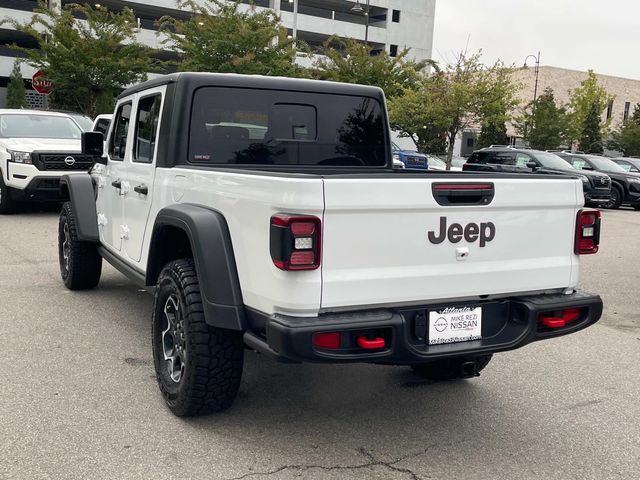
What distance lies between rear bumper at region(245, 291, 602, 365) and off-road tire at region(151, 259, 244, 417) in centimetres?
30

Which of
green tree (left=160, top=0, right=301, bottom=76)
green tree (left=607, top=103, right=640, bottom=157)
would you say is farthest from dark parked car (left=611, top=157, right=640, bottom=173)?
green tree (left=607, top=103, right=640, bottom=157)

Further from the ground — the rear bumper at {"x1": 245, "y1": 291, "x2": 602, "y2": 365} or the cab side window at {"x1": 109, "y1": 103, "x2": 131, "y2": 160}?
the cab side window at {"x1": 109, "y1": 103, "x2": 131, "y2": 160}

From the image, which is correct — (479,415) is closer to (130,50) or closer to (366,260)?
(366,260)

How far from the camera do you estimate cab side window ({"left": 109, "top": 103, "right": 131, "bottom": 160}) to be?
5.37 meters

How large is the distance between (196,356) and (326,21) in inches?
2084

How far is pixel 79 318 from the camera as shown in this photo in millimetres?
5938

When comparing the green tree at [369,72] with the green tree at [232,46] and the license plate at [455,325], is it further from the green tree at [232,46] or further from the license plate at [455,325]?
the license plate at [455,325]

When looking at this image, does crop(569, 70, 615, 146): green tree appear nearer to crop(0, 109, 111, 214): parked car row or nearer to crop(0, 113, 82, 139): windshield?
crop(0, 113, 82, 139): windshield

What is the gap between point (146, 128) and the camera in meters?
4.86

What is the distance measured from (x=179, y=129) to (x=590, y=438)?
9.84ft

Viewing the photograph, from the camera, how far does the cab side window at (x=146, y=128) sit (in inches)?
183

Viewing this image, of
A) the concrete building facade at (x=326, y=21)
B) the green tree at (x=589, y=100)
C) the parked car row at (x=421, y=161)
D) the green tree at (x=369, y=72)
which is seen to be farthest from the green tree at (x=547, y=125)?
the parked car row at (x=421, y=161)

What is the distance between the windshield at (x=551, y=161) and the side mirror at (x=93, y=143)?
15.7 meters

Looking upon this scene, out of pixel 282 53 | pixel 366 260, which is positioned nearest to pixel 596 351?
pixel 366 260
